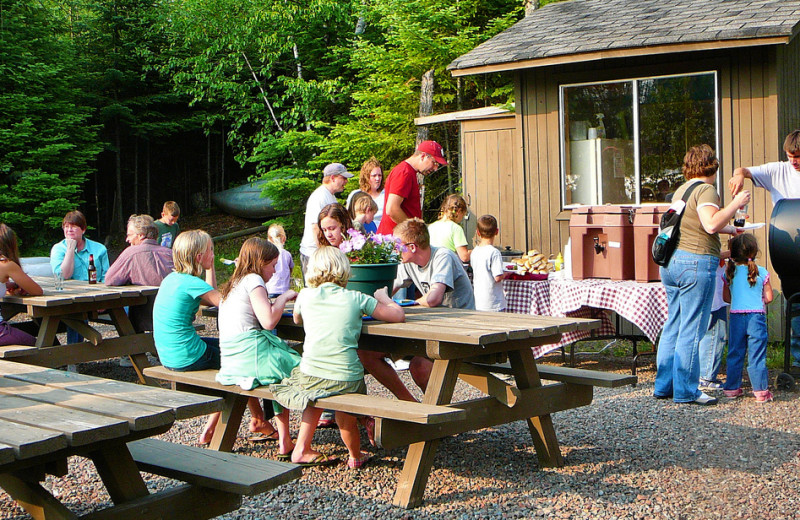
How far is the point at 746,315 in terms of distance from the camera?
20.4ft

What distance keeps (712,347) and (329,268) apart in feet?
11.6

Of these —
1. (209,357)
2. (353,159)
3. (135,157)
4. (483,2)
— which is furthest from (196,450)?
(135,157)

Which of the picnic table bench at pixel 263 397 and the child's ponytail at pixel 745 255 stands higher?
the child's ponytail at pixel 745 255

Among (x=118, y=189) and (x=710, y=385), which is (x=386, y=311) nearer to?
(x=710, y=385)

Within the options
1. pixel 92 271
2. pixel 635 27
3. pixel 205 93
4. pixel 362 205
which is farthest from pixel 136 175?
pixel 362 205

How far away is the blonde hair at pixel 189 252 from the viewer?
493 cm

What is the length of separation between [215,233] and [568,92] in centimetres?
1295

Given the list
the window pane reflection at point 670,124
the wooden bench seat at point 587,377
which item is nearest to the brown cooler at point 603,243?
the window pane reflection at point 670,124

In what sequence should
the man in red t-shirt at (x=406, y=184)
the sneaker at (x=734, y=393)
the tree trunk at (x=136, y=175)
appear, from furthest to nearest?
1. the tree trunk at (x=136, y=175)
2. the man in red t-shirt at (x=406, y=184)
3. the sneaker at (x=734, y=393)

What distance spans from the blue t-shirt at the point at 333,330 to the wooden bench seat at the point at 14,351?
9.43 feet

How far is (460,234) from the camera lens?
7461mm

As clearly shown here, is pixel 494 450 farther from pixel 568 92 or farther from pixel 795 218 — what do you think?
pixel 568 92

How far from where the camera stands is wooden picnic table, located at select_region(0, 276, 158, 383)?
634 cm

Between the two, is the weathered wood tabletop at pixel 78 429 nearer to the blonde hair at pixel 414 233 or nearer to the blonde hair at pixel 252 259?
the blonde hair at pixel 252 259
